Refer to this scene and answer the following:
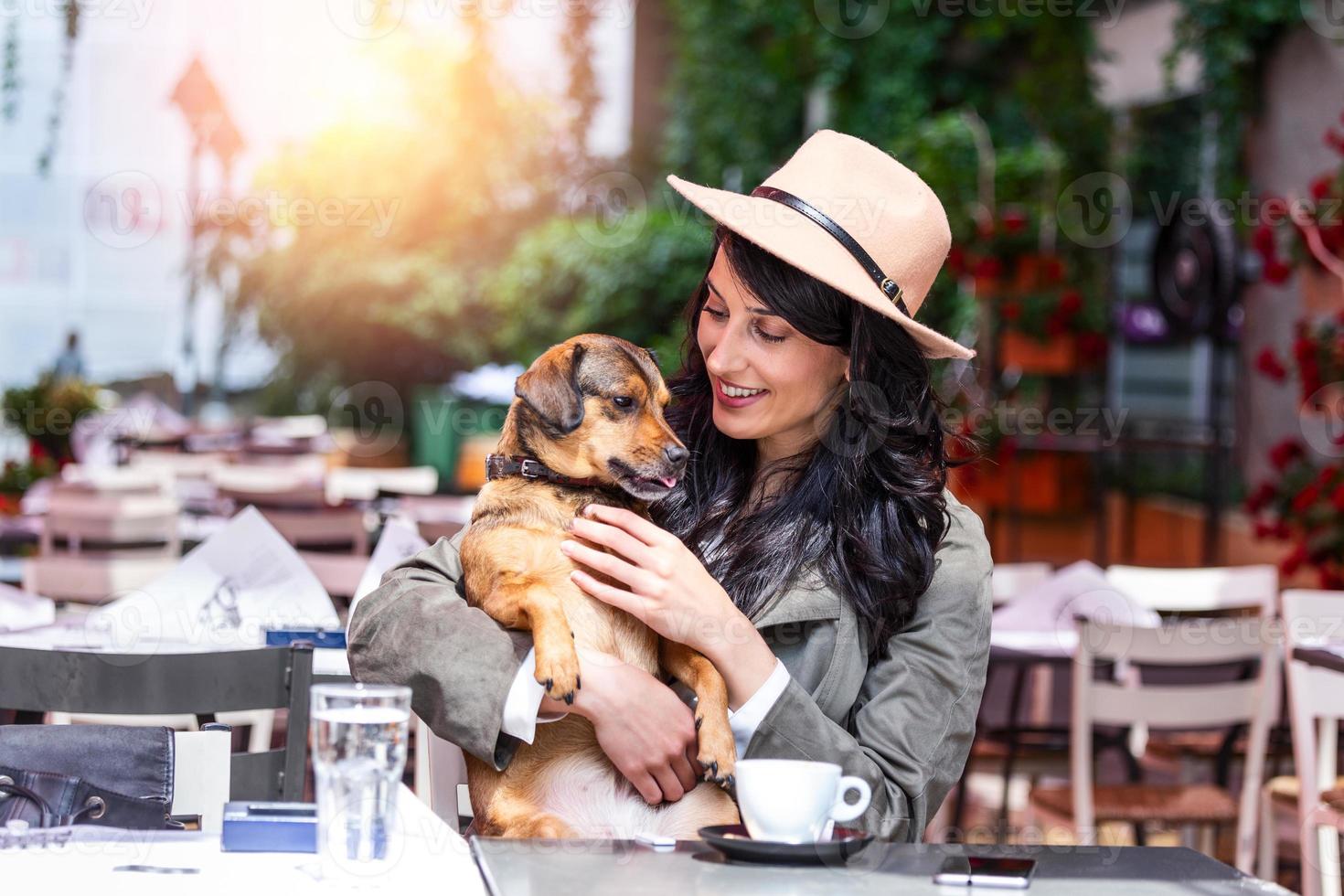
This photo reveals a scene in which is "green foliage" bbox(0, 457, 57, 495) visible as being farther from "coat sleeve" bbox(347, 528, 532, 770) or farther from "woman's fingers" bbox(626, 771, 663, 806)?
"woman's fingers" bbox(626, 771, 663, 806)

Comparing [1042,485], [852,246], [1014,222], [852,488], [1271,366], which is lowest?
[1042,485]

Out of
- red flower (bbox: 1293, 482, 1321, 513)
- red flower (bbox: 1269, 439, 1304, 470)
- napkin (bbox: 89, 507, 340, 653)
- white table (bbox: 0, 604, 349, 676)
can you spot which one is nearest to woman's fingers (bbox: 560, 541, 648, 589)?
white table (bbox: 0, 604, 349, 676)

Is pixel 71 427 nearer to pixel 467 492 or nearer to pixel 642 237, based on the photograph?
pixel 467 492

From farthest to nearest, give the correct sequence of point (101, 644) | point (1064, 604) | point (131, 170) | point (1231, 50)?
point (131, 170) → point (1231, 50) → point (1064, 604) → point (101, 644)

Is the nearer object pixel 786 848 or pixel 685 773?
pixel 786 848

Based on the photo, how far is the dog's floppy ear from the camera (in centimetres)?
179

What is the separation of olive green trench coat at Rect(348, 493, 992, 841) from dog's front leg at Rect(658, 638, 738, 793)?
0.03m

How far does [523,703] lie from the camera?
1495mm

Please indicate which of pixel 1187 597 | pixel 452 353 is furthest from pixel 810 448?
pixel 452 353

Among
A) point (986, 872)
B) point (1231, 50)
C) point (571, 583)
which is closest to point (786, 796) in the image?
point (986, 872)

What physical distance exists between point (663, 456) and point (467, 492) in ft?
15.8

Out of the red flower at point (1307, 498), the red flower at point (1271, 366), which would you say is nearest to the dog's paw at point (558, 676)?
the red flower at point (1307, 498)

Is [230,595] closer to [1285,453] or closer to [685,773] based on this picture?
[685,773]

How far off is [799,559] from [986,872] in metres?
0.56
